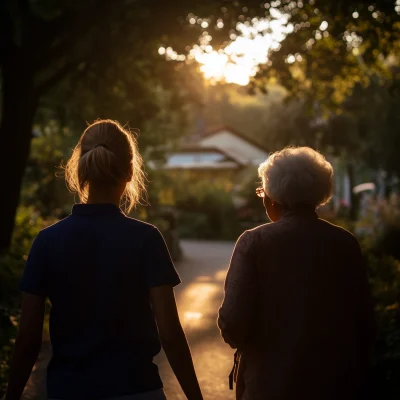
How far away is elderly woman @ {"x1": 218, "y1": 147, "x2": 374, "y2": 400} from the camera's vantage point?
3631mm

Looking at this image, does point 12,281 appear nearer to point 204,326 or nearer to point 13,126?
point 13,126

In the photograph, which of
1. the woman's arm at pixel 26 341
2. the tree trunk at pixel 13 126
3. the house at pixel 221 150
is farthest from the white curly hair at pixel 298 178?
the house at pixel 221 150

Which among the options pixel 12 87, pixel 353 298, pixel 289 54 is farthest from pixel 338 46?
pixel 353 298

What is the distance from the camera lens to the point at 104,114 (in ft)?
55.4

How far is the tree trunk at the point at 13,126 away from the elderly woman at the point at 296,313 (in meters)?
10.3

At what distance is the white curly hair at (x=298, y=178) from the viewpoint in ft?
12.4

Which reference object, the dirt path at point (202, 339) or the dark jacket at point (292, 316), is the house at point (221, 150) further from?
the dark jacket at point (292, 316)

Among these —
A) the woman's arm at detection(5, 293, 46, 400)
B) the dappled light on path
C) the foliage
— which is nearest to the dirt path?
the dappled light on path

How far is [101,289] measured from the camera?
10.4 ft

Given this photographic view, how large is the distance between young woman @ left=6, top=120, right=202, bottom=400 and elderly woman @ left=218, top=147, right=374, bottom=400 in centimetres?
46

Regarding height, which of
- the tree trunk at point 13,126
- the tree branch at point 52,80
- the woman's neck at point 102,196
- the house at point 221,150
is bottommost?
the woman's neck at point 102,196

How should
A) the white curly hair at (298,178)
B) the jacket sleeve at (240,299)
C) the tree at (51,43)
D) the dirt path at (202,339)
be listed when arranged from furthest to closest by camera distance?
1. the tree at (51,43)
2. the dirt path at (202,339)
3. the white curly hair at (298,178)
4. the jacket sleeve at (240,299)

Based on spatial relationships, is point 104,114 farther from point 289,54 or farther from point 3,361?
point 3,361

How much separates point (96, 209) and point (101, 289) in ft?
0.99
